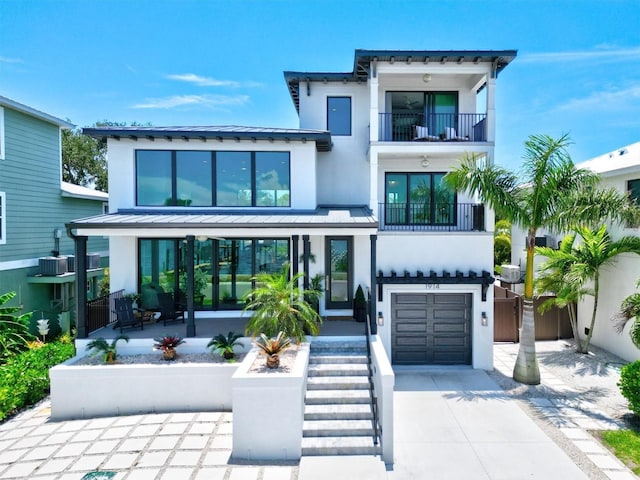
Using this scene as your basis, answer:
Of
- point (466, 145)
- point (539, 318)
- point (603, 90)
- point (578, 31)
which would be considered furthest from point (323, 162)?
point (603, 90)

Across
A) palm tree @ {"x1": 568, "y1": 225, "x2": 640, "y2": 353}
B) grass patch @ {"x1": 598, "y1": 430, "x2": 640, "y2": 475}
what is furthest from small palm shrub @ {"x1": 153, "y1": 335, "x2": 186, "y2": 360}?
palm tree @ {"x1": 568, "y1": 225, "x2": 640, "y2": 353}

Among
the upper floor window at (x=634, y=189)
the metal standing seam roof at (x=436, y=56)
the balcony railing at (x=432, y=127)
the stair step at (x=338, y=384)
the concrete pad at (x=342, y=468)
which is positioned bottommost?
the concrete pad at (x=342, y=468)

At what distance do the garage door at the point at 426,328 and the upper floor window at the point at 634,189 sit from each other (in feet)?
19.5

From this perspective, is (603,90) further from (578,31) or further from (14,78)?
(14,78)

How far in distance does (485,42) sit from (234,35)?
11.1 m

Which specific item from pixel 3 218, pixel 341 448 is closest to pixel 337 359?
pixel 341 448

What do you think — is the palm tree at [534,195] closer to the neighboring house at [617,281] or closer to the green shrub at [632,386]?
the green shrub at [632,386]

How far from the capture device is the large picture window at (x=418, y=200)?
40.3ft

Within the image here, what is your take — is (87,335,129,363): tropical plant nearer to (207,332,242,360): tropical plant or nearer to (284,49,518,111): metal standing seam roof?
(207,332,242,360): tropical plant

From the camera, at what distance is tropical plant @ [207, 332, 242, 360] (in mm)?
8688

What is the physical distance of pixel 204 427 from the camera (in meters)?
7.37

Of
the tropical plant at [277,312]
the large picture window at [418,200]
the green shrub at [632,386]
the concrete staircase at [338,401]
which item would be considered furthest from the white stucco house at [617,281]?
the tropical plant at [277,312]

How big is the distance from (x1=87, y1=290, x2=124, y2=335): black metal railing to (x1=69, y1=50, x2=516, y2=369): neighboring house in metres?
0.59

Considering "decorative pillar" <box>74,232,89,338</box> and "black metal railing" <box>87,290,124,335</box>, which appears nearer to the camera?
"decorative pillar" <box>74,232,89,338</box>
